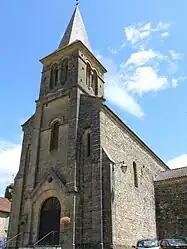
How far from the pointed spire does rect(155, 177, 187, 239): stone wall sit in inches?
572

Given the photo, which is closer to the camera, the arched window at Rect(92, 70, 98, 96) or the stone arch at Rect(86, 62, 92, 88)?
the stone arch at Rect(86, 62, 92, 88)

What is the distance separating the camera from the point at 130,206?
59.1 ft

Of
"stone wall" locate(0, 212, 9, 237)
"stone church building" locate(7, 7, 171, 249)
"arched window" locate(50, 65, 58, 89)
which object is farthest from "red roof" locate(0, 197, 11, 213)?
"arched window" locate(50, 65, 58, 89)

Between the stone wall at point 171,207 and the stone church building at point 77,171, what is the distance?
0.83 m

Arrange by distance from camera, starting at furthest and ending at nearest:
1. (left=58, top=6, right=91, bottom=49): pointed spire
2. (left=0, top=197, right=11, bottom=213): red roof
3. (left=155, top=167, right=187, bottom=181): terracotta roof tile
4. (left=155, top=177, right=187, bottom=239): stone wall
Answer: (left=0, top=197, right=11, bottom=213): red roof → (left=155, top=167, right=187, bottom=181): terracotta roof tile → (left=58, top=6, right=91, bottom=49): pointed spire → (left=155, top=177, right=187, bottom=239): stone wall


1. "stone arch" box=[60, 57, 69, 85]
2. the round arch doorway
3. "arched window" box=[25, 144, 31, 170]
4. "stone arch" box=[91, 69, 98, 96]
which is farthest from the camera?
"stone arch" box=[91, 69, 98, 96]

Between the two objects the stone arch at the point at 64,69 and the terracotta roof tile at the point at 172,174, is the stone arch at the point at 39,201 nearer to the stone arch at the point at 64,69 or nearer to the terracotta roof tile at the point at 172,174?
the stone arch at the point at 64,69

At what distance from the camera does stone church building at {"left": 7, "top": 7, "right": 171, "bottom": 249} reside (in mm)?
15078

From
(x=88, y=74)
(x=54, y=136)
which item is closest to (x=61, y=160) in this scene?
(x=54, y=136)

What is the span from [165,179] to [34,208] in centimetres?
1220

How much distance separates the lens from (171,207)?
22422 millimetres

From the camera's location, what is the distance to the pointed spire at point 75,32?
79.4 ft

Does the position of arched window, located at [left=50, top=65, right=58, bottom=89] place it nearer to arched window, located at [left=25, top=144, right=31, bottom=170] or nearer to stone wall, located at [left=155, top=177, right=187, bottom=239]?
arched window, located at [left=25, top=144, right=31, bottom=170]

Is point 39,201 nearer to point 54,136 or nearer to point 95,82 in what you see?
point 54,136
